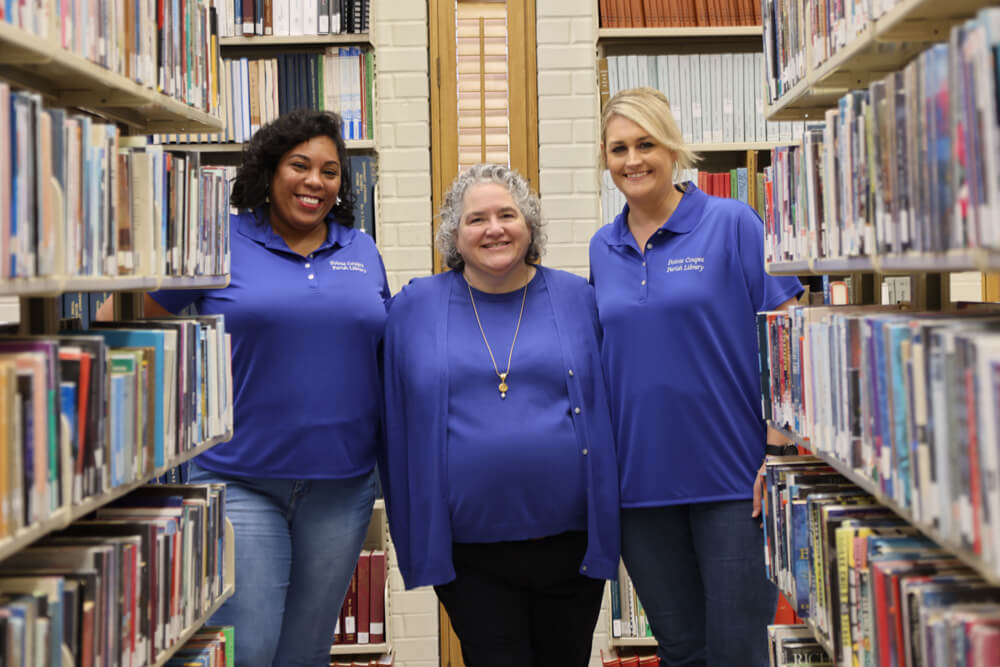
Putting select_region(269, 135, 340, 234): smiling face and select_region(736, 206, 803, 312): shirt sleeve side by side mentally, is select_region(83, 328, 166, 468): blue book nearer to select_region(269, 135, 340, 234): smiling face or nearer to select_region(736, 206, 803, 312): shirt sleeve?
select_region(269, 135, 340, 234): smiling face

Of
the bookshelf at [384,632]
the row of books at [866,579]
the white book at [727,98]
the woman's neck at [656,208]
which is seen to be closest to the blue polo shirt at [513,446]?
the woman's neck at [656,208]

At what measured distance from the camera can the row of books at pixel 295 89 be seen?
3.35 m

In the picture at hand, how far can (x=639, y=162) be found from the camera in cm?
217

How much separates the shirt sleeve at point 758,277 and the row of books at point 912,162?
0.26m

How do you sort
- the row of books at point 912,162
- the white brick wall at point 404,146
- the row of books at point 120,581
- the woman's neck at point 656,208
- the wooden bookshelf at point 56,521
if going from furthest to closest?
the white brick wall at point 404,146 → the woman's neck at point 656,208 → the row of books at point 120,581 → the wooden bookshelf at point 56,521 → the row of books at point 912,162

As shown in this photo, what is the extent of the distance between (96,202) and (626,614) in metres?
2.49

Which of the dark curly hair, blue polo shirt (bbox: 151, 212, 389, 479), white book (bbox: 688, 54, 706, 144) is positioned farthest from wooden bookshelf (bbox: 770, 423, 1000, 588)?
white book (bbox: 688, 54, 706, 144)

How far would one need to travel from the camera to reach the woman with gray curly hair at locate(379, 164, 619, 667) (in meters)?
2.15

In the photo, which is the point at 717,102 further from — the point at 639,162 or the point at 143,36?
the point at 143,36

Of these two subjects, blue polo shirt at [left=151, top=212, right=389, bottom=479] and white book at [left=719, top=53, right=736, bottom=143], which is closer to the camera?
blue polo shirt at [left=151, top=212, right=389, bottom=479]

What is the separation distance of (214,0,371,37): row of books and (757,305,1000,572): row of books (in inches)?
83.9

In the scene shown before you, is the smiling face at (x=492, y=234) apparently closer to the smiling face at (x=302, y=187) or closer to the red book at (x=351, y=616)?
the smiling face at (x=302, y=187)

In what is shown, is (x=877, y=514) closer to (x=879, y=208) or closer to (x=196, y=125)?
(x=879, y=208)

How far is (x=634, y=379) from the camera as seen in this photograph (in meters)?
2.12
